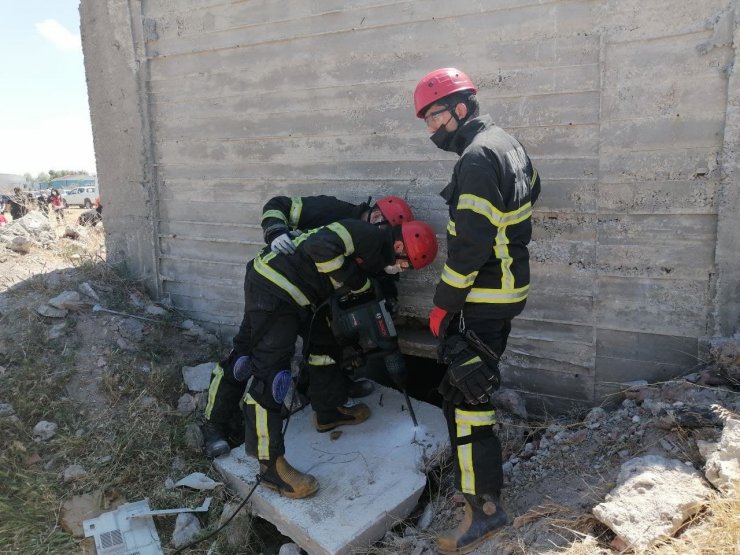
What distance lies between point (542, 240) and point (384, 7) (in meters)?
1.88

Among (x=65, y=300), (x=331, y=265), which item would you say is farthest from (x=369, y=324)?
(x=65, y=300)

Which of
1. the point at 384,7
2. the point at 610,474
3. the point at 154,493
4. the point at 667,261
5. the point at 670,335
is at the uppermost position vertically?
the point at 384,7

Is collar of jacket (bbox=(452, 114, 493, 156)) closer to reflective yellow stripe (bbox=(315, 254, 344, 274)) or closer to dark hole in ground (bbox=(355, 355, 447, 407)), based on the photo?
reflective yellow stripe (bbox=(315, 254, 344, 274))

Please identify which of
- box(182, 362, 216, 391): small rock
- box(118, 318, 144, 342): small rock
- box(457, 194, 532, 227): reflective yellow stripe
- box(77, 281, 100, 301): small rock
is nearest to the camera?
box(457, 194, 532, 227): reflective yellow stripe

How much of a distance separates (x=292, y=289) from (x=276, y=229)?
1.59ft

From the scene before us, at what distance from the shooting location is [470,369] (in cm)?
278

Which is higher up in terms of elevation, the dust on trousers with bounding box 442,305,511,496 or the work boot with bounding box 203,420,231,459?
the dust on trousers with bounding box 442,305,511,496

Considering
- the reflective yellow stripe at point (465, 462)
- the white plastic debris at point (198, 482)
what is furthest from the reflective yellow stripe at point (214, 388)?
the reflective yellow stripe at point (465, 462)

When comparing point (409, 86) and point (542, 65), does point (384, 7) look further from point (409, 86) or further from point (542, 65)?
point (542, 65)

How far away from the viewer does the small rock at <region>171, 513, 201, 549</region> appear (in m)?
3.42

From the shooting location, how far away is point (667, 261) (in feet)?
10.9

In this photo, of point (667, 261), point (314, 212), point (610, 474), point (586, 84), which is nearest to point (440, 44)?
point (586, 84)

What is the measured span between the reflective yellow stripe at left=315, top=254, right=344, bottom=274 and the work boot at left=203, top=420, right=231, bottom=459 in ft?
4.81

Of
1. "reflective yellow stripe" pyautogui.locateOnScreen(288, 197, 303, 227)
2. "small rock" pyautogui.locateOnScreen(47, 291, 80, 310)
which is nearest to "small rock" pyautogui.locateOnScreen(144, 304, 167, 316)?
"small rock" pyautogui.locateOnScreen(47, 291, 80, 310)
